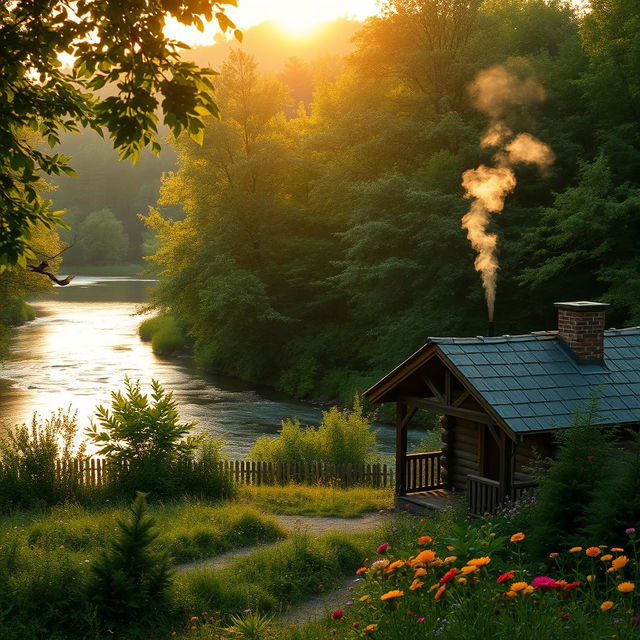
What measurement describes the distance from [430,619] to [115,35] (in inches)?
262

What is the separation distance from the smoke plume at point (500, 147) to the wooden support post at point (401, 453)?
17.2m

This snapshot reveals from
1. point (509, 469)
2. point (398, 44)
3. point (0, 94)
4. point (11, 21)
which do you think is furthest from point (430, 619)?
point (398, 44)

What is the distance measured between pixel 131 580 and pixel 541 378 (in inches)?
345

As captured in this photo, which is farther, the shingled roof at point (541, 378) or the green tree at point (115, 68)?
the shingled roof at point (541, 378)

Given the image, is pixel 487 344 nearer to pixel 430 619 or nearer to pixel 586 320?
pixel 586 320

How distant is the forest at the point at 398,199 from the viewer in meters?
35.2

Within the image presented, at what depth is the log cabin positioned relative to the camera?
52.5 feet

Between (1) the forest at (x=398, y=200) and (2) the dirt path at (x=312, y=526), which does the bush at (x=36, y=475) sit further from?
(1) the forest at (x=398, y=200)

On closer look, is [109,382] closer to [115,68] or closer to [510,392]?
[510,392]

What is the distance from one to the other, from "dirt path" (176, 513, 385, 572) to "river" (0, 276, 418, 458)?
9.50 metres

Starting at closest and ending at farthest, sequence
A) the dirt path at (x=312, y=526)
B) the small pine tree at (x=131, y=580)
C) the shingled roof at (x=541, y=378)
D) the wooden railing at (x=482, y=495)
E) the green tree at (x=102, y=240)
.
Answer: the small pine tree at (x=131, y=580) → the dirt path at (x=312, y=526) → the shingled roof at (x=541, y=378) → the wooden railing at (x=482, y=495) → the green tree at (x=102, y=240)

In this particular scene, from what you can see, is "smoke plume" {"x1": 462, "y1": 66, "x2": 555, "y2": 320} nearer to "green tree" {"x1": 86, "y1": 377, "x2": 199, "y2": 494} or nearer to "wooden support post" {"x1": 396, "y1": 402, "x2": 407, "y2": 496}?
"wooden support post" {"x1": 396, "y1": 402, "x2": 407, "y2": 496}

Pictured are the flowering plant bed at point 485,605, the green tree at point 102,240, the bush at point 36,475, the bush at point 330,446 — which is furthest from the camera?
the green tree at point 102,240

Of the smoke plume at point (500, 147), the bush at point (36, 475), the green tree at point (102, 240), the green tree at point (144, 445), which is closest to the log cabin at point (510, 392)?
the green tree at point (144, 445)
